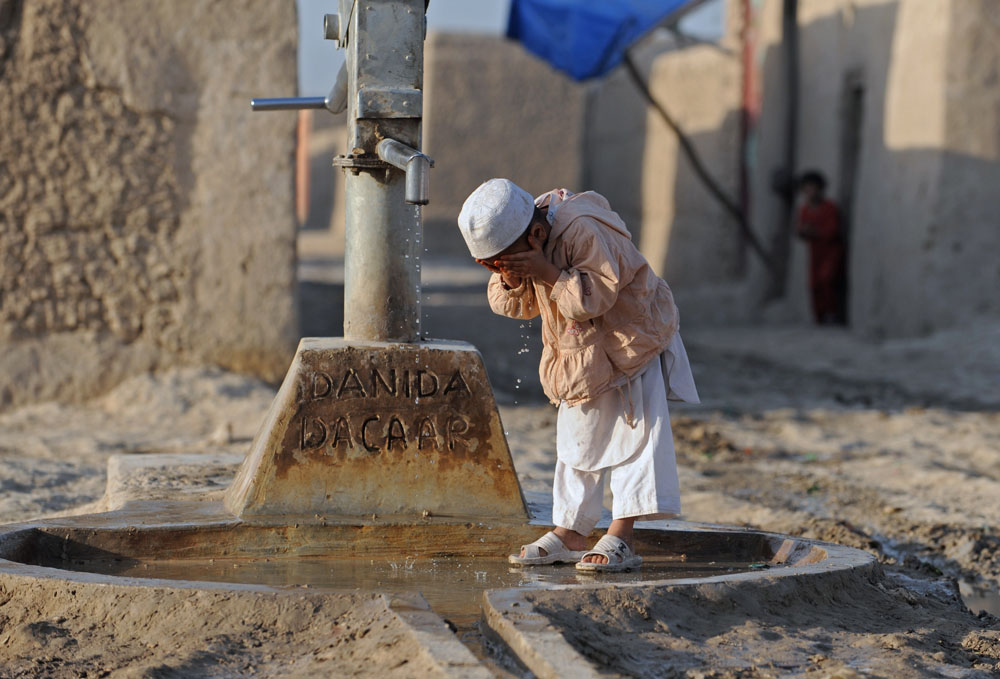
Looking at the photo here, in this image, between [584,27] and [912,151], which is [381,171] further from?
[584,27]

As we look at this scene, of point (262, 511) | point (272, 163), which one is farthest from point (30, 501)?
point (272, 163)

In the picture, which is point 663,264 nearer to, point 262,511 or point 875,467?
point 875,467

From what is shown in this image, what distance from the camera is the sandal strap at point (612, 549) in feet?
9.86

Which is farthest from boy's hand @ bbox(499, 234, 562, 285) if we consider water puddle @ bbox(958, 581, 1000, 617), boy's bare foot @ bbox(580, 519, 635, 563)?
water puddle @ bbox(958, 581, 1000, 617)

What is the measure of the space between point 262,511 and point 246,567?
0.16 meters

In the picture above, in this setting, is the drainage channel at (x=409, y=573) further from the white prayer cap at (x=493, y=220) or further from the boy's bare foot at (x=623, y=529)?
the white prayer cap at (x=493, y=220)

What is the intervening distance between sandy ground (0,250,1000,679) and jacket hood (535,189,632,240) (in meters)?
0.84

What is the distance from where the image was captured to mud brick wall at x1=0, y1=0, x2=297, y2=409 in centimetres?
554

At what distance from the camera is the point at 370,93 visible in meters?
3.28

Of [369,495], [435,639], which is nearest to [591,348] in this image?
[369,495]

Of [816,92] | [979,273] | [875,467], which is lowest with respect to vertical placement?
[875,467]

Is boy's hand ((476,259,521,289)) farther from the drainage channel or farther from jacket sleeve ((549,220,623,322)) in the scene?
the drainage channel

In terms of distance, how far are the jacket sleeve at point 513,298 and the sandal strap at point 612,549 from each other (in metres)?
0.54

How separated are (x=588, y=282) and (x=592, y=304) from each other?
5cm
